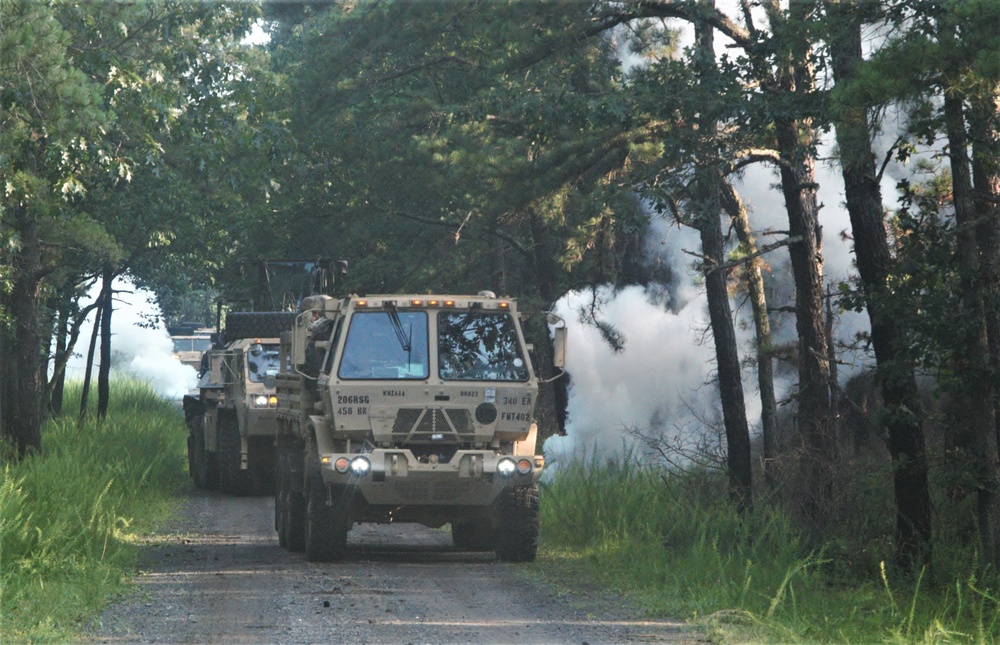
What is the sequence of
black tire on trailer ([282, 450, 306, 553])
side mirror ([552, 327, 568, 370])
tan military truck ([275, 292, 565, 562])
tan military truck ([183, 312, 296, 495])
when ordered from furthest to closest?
tan military truck ([183, 312, 296, 495]) < black tire on trailer ([282, 450, 306, 553]) < side mirror ([552, 327, 568, 370]) < tan military truck ([275, 292, 565, 562])

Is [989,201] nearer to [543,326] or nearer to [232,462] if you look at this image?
[232,462]

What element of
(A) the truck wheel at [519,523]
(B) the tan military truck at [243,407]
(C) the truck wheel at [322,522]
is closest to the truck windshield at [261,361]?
(B) the tan military truck at [243,407]

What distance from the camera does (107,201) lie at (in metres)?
26.2

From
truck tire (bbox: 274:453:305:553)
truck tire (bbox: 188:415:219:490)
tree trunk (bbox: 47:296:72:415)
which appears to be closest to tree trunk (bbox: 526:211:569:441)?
truck tire (bbox: 188:415:219:490)

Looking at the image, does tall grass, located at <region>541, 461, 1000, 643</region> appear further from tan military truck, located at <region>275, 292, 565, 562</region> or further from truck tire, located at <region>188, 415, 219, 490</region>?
truck tire, located at <region>188, 415, 219, 490</region>

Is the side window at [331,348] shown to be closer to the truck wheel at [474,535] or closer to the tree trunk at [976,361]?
the truck wheel at [474,535]

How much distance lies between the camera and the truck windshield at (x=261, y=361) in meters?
21.1

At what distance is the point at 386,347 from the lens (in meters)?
13.3

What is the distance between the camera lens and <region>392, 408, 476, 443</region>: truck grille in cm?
1298

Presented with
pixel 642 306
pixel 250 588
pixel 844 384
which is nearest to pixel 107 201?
pixel 642 306

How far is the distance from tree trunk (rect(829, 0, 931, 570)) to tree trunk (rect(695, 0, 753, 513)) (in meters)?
1.59

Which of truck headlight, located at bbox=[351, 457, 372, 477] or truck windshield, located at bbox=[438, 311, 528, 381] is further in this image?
truck windshield, located at bbox=[438, 311, 528, 381]

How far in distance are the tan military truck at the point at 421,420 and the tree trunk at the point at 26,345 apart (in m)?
8.86

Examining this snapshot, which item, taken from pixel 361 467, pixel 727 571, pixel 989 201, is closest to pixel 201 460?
pixel 361 467
